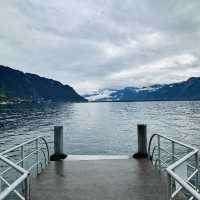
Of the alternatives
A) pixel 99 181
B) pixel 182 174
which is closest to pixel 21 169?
pixel 182 174

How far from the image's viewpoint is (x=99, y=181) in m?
8.43

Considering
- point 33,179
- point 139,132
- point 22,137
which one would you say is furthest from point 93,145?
point 33,179

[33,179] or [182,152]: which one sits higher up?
[33,179]

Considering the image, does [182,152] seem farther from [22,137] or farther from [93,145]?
[22,137]

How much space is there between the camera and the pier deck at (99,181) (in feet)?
23.4

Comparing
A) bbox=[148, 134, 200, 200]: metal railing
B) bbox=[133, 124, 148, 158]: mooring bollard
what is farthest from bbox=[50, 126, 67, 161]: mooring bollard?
bbox=[148, 134, 200, 200]: metal railing

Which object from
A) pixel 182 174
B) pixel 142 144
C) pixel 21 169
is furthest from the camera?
pixel 142 144

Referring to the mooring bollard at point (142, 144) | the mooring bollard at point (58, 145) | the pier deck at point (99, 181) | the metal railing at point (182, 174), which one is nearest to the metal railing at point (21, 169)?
the mooring bollard at point (58, 145)

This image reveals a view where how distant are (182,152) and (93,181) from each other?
2382 cm

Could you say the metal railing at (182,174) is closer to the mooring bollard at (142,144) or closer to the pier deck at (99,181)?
the mooring bollard at (142,144)

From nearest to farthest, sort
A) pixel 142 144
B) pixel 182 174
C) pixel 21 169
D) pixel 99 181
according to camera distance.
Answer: pixel 21 169, pixel 182 174, pixel 99 181, pixel 142 144

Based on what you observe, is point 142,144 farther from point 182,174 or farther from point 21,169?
point 21,169

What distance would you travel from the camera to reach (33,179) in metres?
8.64

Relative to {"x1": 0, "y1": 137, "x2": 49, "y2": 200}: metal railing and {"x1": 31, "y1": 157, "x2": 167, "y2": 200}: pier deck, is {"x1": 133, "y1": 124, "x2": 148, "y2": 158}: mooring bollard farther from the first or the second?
{"x1": 0, "y1": 137, "x2": 49, "y2": 200}: metal railing
